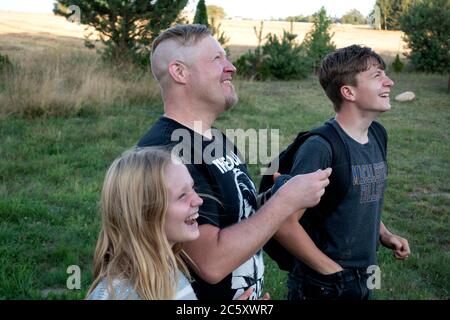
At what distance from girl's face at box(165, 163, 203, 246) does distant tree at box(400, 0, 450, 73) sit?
22.6 meters

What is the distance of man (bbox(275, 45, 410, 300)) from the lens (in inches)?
90.4

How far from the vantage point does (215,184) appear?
1833 millimetres

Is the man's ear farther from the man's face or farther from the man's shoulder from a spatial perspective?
the man's shoulder

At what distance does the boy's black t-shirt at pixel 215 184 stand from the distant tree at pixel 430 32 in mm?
22349

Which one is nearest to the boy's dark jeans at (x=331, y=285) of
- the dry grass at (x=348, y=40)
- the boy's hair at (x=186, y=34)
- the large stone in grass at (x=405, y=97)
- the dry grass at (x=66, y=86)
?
the boy's hair at (x=186, y=34)

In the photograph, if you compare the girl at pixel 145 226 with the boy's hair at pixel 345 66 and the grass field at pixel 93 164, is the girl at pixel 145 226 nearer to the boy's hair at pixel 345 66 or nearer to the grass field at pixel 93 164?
the boy's hair at pixel 345 66

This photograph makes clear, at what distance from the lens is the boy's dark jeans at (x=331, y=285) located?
234cm

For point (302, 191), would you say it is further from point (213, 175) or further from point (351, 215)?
point (351, 215)

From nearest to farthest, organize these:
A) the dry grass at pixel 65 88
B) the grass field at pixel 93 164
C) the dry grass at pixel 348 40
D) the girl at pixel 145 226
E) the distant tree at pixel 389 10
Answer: the girl at pixel 145 226, the grass field at pixel 93 164, the dry grass at pixel 65 88, the dry grass at pixel 348 40, the distant tree at pixel 389 10

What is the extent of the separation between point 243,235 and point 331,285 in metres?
0.78

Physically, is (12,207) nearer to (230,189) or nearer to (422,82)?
(230,189)

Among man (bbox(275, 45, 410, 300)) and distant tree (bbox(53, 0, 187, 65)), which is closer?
man (bbox(275, 45, 410, 300))

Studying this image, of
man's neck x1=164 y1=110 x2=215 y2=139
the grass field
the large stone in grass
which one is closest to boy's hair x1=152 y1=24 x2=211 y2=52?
man's neck x1=164 y1=110 x2=215 y2=139

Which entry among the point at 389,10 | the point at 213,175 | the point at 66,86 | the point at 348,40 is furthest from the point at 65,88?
the point at 389,10
